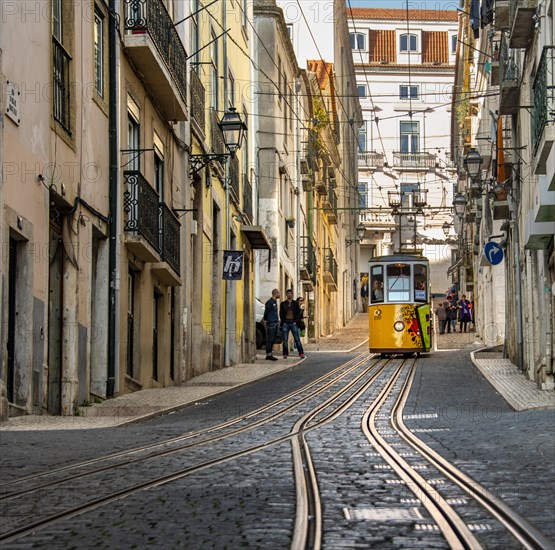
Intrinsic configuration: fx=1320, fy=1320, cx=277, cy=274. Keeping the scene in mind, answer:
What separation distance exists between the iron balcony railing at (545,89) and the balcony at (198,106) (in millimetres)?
8257

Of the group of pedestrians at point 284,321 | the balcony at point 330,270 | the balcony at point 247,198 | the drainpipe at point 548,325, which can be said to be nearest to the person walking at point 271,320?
the group of pedestrians at point 284,321

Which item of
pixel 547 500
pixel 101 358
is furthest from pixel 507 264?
pixel 547 500

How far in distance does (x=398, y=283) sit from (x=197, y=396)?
1396 centimetres

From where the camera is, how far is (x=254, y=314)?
1340 inches

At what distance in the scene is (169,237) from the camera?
868 inches

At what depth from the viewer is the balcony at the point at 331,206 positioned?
54.9 m

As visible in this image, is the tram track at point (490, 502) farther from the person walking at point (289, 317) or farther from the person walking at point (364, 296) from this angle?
the person walking at point (364, 296)

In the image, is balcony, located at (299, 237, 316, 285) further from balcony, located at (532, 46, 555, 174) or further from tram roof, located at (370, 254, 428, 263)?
balcony, located at (532, 46, 555, 174)

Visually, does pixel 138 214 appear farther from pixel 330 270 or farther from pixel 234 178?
pixel 330 270

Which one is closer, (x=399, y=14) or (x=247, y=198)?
(x=247, y=198)

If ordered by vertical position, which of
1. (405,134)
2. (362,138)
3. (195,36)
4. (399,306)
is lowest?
(399,306)

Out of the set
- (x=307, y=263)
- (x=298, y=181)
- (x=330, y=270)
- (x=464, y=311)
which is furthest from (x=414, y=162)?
(x=298, y=181)

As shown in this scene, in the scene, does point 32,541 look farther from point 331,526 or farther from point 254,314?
point 254,314

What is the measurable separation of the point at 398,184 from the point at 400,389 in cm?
6234
